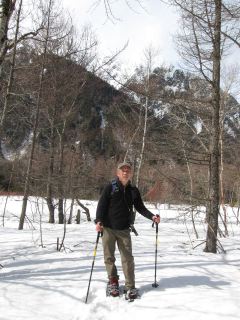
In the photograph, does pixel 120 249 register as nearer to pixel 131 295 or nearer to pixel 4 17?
pixel 131 295

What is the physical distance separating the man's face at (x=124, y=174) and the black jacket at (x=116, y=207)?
7cm

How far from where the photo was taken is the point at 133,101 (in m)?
25.2

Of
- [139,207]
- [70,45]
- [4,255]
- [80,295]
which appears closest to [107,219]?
[139,207]

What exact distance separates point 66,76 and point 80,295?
14.6 meters

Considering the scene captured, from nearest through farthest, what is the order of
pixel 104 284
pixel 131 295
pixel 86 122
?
pixel 131 295, pixel 104 284, pixel 86 122

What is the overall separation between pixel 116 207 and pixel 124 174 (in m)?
0.48

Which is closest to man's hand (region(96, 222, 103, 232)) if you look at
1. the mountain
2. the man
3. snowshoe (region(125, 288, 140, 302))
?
the man

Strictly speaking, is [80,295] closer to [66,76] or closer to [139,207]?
[139,207]

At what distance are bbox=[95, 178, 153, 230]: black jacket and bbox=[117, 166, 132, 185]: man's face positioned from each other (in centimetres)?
7

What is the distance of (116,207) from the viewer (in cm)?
589

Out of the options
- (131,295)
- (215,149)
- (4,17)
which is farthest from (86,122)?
(131,295)

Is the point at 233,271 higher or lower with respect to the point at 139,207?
lower

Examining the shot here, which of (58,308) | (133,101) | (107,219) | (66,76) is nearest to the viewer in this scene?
(58,308)

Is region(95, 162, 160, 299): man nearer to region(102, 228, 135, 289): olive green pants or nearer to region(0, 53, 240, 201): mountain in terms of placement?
region(102, 228, 135, 289): olive green pants
